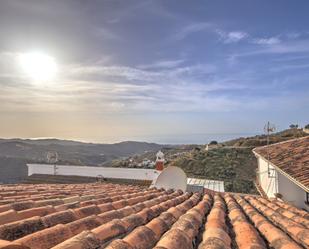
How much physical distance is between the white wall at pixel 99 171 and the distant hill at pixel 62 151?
42.5 ft

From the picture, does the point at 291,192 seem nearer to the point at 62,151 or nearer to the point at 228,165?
the point at 228,165

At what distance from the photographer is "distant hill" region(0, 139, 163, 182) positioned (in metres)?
39.2

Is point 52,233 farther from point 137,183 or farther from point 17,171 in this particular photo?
point 17,171

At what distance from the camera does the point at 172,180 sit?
10938 mm

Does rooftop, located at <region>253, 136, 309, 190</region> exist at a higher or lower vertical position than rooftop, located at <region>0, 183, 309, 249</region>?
higher

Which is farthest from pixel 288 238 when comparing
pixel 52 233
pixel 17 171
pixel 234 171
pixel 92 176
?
pixel 17 171

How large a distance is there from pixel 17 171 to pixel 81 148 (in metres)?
42.9

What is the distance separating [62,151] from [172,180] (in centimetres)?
5934

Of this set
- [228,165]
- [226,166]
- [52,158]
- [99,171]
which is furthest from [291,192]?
[228,165]

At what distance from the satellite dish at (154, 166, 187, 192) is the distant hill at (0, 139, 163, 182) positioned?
84.7 ft

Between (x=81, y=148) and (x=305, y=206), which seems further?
(x=81, y=148)

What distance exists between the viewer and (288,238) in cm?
380

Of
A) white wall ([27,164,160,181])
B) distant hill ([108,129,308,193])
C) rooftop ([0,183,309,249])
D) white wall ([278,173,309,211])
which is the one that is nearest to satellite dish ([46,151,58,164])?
white wall ([27,164,160,181])

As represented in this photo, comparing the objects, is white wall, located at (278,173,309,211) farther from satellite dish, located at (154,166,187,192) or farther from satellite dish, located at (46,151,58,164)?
satellite dish, located at (46,151,58,164)
